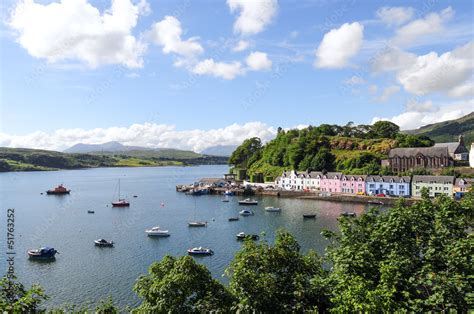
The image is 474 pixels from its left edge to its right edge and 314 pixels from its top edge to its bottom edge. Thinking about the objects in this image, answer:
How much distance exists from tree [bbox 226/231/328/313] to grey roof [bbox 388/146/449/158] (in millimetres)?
102396

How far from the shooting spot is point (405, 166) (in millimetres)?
108250

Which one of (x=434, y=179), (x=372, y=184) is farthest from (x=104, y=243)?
(x=434, y=179)

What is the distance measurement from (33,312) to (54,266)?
32382mm

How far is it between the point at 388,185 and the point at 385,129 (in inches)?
2574

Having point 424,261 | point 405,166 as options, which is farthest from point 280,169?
point 424,261

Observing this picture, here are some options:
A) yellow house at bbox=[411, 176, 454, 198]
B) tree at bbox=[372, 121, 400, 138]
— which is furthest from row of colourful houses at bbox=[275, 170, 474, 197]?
tree at bbox=[372, 121, 400, 138]

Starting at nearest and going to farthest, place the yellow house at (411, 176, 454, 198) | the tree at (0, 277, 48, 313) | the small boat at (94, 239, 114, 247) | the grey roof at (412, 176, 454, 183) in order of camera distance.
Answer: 1. the tree at (0, 277, 48, 313)
2. the small boat at (94, 239, 114, 247)
3. the yellow house at (411, 176, 454, 198)
4. the grey roof at (412, 176, 454, 183)

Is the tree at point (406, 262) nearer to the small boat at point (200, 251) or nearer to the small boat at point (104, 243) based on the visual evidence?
the small boat at point (200, 251)

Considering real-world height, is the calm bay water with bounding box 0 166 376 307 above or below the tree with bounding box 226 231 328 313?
below

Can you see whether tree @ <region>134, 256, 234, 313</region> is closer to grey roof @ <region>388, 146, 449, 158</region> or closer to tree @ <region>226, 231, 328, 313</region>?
tree @ <region>226, 231, 328, 313</region>

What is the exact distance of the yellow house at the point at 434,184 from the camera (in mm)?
83375

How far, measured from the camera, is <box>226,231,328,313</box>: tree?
1414cm

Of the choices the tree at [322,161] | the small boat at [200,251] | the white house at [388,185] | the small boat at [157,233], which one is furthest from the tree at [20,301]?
the tree at [322,161]

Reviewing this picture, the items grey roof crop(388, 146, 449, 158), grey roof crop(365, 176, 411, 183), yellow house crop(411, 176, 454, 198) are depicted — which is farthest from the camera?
grey roof crop(388, 146, 449, 158)
